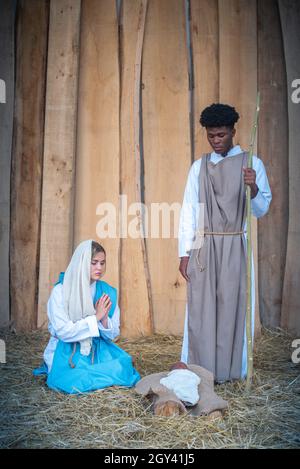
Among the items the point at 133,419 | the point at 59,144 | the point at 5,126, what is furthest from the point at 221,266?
the point at 5,126

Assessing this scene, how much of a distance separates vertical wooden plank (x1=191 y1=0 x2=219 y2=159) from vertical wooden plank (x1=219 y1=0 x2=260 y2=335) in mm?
98

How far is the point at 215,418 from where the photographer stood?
145 inches

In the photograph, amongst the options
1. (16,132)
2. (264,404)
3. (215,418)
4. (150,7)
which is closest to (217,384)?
(264,404)

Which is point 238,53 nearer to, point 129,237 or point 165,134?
point 165,134

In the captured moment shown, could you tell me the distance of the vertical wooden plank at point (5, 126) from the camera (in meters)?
5.70

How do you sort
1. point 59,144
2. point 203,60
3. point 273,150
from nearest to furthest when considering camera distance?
point 59,144 < point 203,60 < point 273,150

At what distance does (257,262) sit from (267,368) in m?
1.14

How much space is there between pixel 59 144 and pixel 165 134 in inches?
37.2

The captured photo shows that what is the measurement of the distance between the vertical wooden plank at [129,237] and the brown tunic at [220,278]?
124 cm

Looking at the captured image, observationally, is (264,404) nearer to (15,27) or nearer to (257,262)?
(257,262)

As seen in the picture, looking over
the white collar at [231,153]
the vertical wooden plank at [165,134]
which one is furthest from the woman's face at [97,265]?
the vertical wooden plank at [165,134]

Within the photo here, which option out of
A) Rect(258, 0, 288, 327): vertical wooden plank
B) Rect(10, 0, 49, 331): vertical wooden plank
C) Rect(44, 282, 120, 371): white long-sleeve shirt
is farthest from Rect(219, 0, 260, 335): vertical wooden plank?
Rect(44, 282, 120, 371): white long-sleeve shirt

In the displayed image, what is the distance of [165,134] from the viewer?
5.89 metres
